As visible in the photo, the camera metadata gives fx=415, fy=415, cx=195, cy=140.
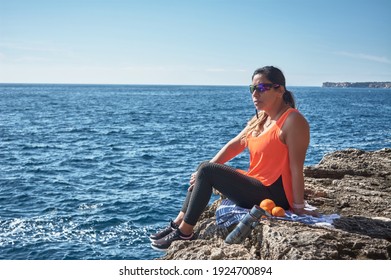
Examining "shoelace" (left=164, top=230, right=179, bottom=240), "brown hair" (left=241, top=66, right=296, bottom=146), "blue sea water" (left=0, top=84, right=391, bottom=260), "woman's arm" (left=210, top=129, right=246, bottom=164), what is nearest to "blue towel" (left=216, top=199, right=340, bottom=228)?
"shoelace" (left=164, top=230, right=179, bottom=240)

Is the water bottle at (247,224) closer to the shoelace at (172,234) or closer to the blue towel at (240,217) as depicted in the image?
the blue towel at (240,217)

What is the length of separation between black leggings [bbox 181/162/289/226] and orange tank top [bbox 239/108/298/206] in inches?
2.9

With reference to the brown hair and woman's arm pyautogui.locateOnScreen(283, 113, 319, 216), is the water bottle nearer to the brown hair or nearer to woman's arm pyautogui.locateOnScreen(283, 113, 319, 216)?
woman's arm pyautogui.locateOnScreen(283, 113, 319, 216)

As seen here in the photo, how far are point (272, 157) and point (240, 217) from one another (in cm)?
81

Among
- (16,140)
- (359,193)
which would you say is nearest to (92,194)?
(359,193)

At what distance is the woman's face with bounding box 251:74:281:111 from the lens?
4.89 m

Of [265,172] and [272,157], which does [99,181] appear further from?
[272,157]

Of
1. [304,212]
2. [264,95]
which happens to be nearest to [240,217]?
[304,212]

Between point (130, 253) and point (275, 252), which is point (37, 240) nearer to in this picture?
point (130, 253)

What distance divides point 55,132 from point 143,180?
74.9 feet

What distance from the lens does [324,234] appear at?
4219 mm

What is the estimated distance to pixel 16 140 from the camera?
34750 mm

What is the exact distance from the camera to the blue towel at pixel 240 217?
475 centimetres

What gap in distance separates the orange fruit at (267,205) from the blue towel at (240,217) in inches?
5.8
